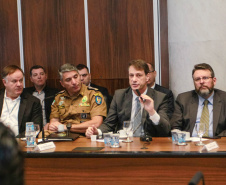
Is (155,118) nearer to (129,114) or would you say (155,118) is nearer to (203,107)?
(129,114)

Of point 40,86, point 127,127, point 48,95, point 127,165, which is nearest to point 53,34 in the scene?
point 40,86

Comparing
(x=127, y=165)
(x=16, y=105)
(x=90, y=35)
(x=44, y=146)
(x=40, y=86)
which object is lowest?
(x=127, y=165)

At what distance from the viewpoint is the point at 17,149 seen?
1.89 ft

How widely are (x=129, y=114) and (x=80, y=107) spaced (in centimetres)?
71

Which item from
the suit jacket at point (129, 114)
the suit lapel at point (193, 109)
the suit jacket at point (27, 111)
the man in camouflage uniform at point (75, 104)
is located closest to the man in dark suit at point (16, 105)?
the suit jacket at point (27, 111)

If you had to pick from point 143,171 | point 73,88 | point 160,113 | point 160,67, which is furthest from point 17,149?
point 160,67

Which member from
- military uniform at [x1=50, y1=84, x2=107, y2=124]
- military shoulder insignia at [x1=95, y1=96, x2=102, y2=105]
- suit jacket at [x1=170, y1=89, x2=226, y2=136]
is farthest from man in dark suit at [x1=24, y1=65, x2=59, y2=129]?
suit jacket at [x1=170, y1=89, x2=226, y2=136]

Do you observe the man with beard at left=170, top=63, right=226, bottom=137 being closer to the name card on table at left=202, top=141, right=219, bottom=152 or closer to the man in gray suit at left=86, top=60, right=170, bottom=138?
the man in gray suit at left=86, top=60, right=170, bottom=138

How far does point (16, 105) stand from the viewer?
12.0 ft

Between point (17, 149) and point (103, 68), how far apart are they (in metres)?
4.65

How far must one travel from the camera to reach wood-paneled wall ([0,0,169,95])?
502 cm

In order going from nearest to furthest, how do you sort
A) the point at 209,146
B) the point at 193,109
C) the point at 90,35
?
1. the point at 209,146
2. the point at 193,109
3. the point at 90,35

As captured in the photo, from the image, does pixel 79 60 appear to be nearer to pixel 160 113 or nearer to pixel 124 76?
pixel 124 76

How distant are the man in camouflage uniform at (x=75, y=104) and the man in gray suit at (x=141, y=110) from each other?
326mm
